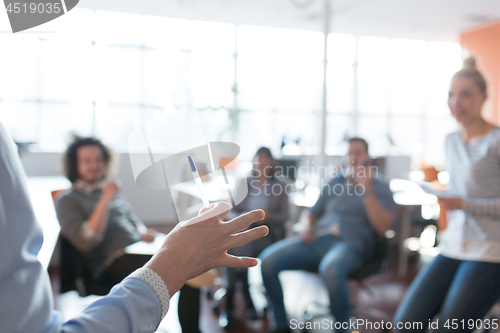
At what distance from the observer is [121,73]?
0.87 metres

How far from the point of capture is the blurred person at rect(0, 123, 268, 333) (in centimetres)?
43

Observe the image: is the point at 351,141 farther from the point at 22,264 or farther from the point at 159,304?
the point at 22,264

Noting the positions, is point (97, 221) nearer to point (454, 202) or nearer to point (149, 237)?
point (149, 237)

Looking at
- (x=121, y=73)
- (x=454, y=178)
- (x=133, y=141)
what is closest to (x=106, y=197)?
(x=121, y=73)

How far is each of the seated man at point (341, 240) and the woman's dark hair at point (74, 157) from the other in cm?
92

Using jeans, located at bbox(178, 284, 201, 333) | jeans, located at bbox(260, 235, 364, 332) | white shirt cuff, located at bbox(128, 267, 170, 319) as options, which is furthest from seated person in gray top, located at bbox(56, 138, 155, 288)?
white shirt cuff, located at bbox(128, 267, 170, 319)

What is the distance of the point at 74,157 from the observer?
1.76 metres

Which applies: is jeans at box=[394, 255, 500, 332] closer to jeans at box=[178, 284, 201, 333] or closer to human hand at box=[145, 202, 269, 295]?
jeans at box=[178, 284, 201, 333]

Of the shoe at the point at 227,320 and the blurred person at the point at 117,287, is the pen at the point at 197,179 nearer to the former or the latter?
the blurred person at the point at 117,287

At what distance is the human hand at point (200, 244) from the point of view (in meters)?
0.54

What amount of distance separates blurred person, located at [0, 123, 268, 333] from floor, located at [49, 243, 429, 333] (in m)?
1.41

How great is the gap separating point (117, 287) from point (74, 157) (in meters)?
1.41

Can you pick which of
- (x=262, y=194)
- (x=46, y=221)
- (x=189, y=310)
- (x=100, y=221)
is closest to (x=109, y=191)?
(x=100, y=221)

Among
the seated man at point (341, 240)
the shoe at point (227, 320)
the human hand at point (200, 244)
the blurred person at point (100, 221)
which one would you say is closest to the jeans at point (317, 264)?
the seated man at point (341, 240)
